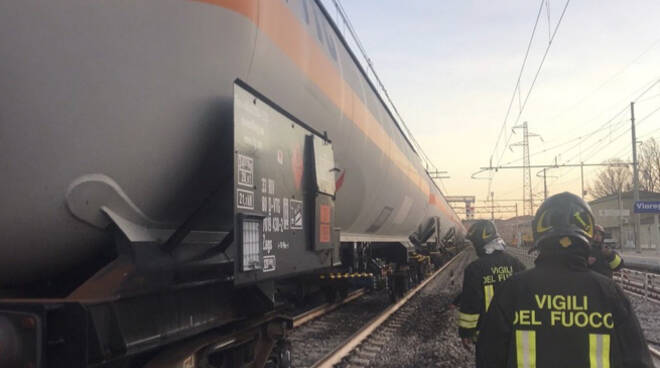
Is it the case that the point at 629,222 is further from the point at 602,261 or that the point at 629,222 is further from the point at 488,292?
the point at 488,292

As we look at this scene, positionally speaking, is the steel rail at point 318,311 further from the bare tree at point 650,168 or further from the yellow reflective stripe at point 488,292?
the bare tree at point 650,168

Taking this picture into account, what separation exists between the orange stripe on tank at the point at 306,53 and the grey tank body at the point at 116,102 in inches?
0.6

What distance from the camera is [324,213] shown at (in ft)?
13.8

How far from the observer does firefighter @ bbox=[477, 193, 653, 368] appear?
2008mm

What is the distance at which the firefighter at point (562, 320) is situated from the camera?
2008 mm

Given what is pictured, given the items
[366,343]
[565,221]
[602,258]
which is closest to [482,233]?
[602,258]

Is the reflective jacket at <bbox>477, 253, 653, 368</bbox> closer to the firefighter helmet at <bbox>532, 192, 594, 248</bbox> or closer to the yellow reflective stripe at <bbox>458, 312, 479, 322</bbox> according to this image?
the firefighter helmet at <bbox>532, 192, 594, 248</bbox>

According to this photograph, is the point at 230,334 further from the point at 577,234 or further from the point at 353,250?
the point at 353,250

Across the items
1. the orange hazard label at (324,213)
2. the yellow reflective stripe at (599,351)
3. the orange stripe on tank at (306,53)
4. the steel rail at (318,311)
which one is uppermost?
the orange stripe on tank at (306,53)

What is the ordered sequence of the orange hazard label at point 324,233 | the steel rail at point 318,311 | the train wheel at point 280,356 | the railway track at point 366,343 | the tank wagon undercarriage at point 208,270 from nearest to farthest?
the tank wagon undercarriage at point 208,270
the orange hazard label at point 324,233
the train wheel at point 280,356
the railway track at point 366,343
the steel rail at point 318,311

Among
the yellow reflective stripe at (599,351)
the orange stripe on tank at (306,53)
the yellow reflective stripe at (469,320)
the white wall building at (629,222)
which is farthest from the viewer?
the white wall building at (629,222)

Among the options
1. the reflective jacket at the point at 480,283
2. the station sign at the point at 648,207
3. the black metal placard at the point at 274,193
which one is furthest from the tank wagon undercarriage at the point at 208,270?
the station sign at the point at 648,207

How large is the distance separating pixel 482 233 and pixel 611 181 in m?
74.8

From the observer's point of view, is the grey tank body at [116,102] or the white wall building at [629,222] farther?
the white wall building at [629,222]
